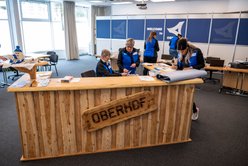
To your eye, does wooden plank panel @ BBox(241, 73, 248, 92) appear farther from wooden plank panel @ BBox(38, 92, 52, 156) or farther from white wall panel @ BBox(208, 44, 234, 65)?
wooden plank panel @ BBox(38, 92, 52, 156)

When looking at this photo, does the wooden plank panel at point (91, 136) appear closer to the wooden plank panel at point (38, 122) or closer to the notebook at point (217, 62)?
the wooden plank panel at point (38, 122)

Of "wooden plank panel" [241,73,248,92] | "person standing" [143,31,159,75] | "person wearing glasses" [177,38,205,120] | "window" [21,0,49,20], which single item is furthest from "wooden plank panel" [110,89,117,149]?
"window" [21,0,49,20]

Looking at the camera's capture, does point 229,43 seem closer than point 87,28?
Yes

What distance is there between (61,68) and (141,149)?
6.30 meters

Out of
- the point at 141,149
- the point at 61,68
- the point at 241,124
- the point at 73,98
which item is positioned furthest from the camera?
the point at 61,68

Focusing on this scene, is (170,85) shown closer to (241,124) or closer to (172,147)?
(172,147)

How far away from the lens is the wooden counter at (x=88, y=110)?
88.0 inches

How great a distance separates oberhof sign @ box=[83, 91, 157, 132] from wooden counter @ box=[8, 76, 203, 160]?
0.13 feet

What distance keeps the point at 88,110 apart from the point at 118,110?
0.37 meters

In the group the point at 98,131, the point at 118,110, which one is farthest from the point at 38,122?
the point at 118,110

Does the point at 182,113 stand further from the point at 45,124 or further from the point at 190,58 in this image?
the point at 45,124

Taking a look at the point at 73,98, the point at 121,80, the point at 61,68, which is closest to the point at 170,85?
the point at 121,80

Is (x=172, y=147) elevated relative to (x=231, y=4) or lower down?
lower down

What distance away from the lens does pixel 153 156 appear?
2525mm
